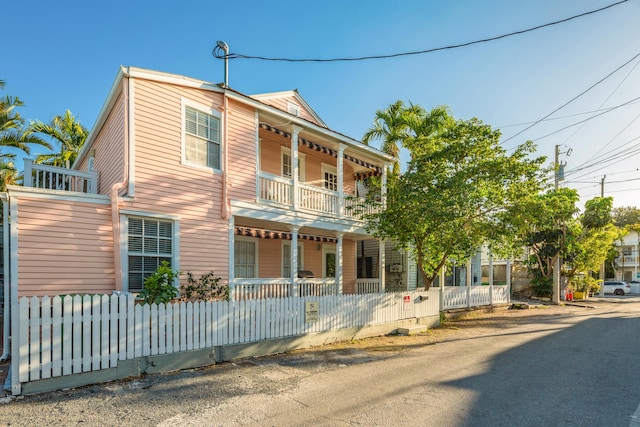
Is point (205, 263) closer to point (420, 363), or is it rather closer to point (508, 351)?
point (420, 363)

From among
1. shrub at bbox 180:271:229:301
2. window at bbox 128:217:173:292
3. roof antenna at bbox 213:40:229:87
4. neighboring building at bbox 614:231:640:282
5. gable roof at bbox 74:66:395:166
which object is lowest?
neighboring building at bbox 614:231:640:282

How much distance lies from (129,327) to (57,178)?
5075 millimetres

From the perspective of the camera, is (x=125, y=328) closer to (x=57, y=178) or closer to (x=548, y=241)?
(x=57, y=178)

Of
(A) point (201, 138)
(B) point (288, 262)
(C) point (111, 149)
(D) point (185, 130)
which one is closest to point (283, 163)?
(B) point (288, 262)

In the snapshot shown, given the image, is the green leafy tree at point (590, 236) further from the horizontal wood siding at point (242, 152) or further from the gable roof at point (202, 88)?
the horizontal wood siding at point (242, 152)

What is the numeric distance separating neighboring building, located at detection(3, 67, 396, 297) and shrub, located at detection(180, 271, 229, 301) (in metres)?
0.23

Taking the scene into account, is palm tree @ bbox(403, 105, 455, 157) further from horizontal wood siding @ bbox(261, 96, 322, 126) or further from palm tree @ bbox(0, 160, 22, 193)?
palm tree @ bbox(0, 160, 22, 193)

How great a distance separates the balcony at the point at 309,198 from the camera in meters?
11.7

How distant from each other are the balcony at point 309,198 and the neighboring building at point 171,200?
0.16 ft

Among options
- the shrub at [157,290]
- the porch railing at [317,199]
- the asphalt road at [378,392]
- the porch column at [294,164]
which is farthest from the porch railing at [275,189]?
the asphalt road at [378,392]

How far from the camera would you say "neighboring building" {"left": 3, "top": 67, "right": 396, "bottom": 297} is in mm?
7938

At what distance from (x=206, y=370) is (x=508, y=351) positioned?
713 cm

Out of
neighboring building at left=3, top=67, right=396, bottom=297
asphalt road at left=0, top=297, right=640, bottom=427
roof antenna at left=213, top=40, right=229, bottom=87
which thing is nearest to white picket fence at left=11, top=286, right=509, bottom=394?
asphalt road at left=0, top=297, right=640, bottom=427

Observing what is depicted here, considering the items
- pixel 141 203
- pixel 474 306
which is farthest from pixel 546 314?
pixel 141 203
